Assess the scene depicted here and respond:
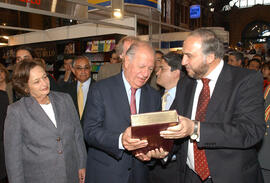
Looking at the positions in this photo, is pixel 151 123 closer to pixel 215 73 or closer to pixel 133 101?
pixel 133 101

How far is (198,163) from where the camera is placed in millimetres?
1774

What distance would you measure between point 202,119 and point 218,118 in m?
0.13

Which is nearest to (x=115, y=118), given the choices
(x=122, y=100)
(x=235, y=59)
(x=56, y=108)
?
(x=122, y=100)

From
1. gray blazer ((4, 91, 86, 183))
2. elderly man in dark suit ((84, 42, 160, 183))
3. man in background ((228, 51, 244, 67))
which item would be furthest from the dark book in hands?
man in background ((228, 51, 244, 67))

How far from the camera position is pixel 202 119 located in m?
1.72

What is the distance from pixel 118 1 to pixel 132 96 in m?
3.72

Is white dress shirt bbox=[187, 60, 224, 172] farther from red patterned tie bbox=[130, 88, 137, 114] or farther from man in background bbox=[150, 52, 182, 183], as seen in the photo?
man in background bbox=[150, 52, 182, 183]

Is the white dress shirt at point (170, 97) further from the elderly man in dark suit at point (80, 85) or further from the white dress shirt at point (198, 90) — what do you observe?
the elderly man in dark suit at point (80, 85)

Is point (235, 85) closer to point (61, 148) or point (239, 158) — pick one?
point (239, 158)

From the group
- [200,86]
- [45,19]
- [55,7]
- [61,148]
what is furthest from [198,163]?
[45,19]

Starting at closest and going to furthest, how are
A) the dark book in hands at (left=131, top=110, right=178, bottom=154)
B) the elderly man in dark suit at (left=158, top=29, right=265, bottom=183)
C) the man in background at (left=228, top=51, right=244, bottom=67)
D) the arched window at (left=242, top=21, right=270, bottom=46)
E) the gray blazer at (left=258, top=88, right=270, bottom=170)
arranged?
the dark book in hands at (left=131, top=110, right=178, bottom=154)
the elderly man in dark suit at (left=158, top=29, right=265, bottom=183)
the gray blazer at (left=258, top=88, right=270, bottom=170)
the man in background at (left=228, top=51, right=244, bottom=67)
the arched window at (left=242, top=21, right=270, bottom=46)

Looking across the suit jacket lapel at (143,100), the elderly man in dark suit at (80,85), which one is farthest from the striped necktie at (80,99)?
the suit jacket lapel at (143,100)

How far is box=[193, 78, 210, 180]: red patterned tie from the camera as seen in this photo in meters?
1.73

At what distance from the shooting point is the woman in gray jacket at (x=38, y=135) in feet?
6.47
